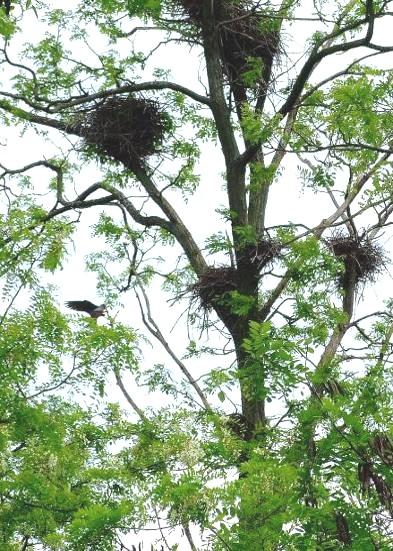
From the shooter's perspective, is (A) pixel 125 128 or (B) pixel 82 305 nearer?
(A) pixel 125 128

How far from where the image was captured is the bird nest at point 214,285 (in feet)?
33.1

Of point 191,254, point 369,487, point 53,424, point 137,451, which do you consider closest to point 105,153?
point 191,254

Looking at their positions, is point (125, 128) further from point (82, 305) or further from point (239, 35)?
point (82, 305)

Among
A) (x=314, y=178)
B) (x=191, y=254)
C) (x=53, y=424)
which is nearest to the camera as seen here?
(x=53, y=424)

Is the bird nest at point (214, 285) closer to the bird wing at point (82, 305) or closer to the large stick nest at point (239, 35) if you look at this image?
the bird wing at point (82, 305)

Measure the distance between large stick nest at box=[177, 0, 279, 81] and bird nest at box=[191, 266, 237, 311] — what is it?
233cm

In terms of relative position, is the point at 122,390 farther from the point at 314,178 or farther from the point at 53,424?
the point at 53,424

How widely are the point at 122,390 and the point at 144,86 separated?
5.11 m

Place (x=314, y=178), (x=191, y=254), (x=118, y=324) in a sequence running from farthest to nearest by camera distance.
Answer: (x=191, y=254), (x=314, y=178), (x=118, y=324)

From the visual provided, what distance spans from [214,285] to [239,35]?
294 centimetres

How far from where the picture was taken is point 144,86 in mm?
10930

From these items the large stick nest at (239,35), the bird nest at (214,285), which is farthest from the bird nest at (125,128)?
the bird nest at (214,285)

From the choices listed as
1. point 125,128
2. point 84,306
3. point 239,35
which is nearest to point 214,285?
point 84,306

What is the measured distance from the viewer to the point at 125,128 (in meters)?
11.0
